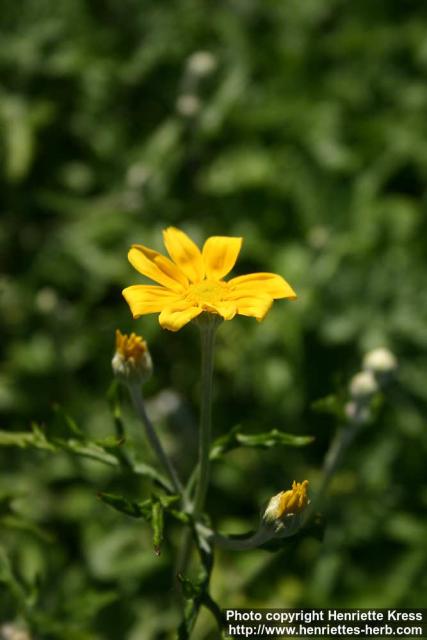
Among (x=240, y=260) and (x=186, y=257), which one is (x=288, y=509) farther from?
(x=240, y=260)

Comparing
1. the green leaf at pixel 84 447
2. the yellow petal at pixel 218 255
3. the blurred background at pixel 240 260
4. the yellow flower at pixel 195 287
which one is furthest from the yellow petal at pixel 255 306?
the blurred background at pixel 240 260

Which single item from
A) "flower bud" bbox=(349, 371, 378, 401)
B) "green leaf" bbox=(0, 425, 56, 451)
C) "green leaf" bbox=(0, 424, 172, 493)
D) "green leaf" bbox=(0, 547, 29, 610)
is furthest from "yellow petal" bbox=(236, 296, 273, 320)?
"green leaf" bbox=(0, 547, 29, 610)

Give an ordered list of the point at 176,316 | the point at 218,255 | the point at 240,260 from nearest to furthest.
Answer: the point at 176,316 → the point at 218,255 → the point at 240,260

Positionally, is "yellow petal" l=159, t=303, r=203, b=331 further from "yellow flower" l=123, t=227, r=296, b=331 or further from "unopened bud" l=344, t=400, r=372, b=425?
"unopened bud" l=344, t=400, r=372, b=425

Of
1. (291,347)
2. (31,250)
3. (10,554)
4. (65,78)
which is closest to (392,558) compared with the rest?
(291,347)

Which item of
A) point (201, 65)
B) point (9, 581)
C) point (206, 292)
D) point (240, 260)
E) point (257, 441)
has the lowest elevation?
point (9, 581)

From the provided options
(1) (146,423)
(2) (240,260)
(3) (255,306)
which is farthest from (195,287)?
(2) (240,260)
